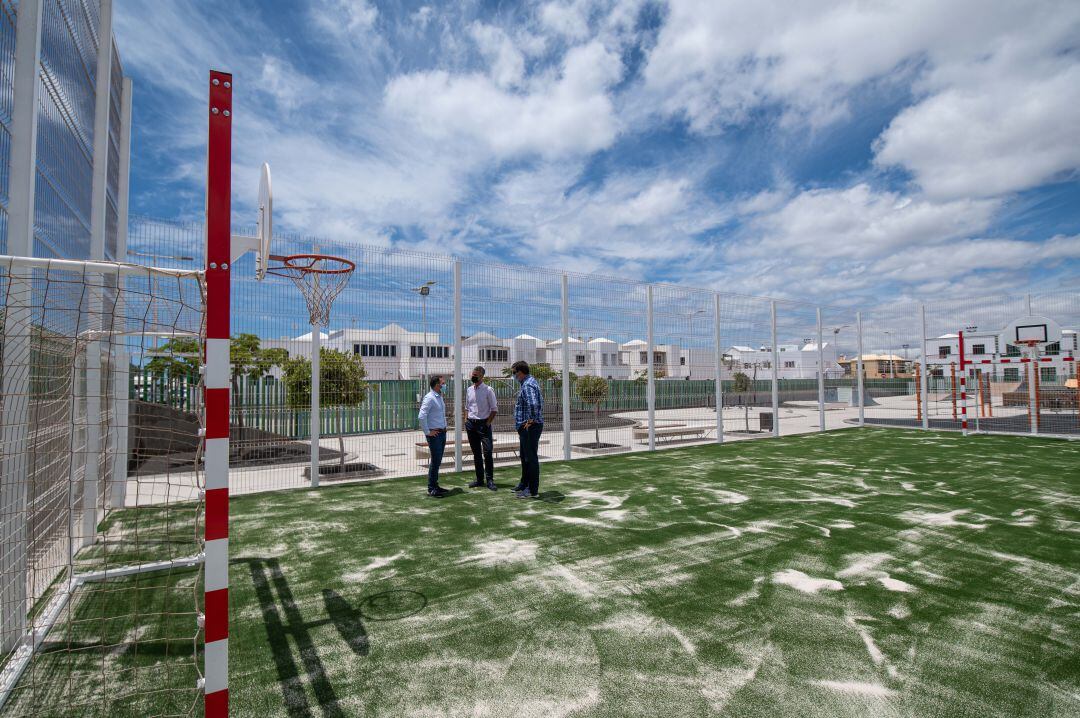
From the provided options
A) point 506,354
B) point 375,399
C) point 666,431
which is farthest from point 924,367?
point 375,399

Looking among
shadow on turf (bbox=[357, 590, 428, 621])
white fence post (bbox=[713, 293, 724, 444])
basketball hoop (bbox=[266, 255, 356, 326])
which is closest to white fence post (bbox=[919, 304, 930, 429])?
white fence post (bbox=[713, 293, 724, 444])

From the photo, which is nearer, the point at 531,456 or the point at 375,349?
the point at 531,456

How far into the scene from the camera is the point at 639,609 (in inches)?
146

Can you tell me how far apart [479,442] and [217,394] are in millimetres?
6021

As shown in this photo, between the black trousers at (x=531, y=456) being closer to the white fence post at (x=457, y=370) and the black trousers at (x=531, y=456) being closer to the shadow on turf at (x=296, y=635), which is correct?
the white fence post at (x=457, y=370)

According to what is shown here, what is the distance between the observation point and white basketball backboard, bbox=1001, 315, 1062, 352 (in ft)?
48.4

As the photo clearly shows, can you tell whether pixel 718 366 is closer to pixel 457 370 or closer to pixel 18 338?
pixel 457 370

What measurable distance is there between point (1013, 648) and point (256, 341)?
9.11 m

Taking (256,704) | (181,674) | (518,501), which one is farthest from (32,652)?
(518,501)

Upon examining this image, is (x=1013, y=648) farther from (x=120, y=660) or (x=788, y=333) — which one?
(x=788, y=333)

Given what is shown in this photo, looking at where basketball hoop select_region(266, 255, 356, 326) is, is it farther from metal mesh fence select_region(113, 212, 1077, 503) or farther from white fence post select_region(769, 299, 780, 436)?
white fence post select_region(769, 299, 780, 436)

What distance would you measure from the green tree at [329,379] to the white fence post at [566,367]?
382 centimetres

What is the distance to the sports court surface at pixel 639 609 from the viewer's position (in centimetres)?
275

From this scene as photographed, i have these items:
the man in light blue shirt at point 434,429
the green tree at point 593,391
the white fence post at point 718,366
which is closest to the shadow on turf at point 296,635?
the man in light blue shirt at point 434,429
